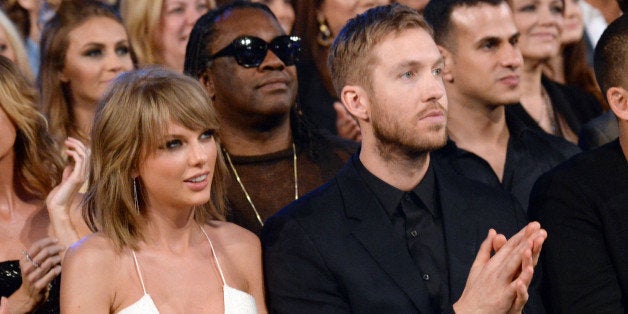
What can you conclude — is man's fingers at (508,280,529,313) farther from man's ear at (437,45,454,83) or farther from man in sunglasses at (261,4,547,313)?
man's ear at (437,45,454,83)

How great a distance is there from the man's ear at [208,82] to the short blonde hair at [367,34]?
847mm

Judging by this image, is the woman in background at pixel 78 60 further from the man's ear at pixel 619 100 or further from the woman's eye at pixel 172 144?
the man's ear at pixel 619 100

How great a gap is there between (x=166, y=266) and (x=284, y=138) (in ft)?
3.81

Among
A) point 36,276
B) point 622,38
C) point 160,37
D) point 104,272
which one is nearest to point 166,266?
point 104,272

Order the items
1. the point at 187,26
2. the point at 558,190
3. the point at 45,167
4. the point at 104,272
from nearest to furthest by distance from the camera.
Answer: the point at 104,272 → the point at 558,190 → the point at 45,167 → the point at 187,26

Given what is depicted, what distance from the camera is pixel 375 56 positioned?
3963mm

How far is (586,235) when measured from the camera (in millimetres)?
4016

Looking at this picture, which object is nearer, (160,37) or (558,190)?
(558,190)

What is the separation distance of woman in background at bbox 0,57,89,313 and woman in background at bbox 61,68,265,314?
385mm

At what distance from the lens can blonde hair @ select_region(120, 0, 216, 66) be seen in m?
6.00

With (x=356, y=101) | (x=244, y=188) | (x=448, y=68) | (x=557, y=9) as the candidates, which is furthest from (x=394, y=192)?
(x=557, y=9)

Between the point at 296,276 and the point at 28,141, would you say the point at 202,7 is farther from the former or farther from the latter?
the point at 296,276

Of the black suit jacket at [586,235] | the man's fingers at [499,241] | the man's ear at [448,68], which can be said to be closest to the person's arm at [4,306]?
the man's fingers at [499,241]

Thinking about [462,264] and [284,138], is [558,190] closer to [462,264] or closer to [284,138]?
[462,264]
